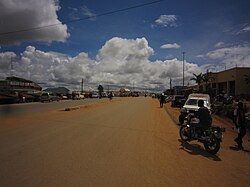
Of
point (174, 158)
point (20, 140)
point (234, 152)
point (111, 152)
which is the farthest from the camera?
point (20, 140)

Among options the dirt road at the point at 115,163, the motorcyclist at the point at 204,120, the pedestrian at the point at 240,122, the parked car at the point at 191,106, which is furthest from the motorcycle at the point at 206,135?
the parked car at the point at 191,106

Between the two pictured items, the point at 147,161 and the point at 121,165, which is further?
the point at 147,161

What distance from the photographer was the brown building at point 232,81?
165 feet

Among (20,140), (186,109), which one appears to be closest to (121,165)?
(20,140)

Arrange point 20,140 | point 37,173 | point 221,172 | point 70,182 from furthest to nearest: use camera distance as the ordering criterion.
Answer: point 20,140 → point 221,172 → point 37,173 → point 70,182

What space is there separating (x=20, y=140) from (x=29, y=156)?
299 centimetres

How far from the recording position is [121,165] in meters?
6.93

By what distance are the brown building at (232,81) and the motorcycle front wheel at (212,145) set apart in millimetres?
43048

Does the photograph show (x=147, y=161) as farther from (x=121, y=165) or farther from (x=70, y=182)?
(x=70, y=182)

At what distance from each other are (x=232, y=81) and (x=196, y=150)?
162 ft

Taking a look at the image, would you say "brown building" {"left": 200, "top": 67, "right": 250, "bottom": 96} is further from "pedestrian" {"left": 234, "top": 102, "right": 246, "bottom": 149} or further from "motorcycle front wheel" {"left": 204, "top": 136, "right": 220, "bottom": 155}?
"motorcycle front wheel" {"left": 204, "top": 136, "right": 220, "bottom": 155}

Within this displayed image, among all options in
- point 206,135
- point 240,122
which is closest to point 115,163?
point 206,135

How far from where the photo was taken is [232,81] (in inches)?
2151

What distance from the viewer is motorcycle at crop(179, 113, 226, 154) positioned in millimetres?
8766
